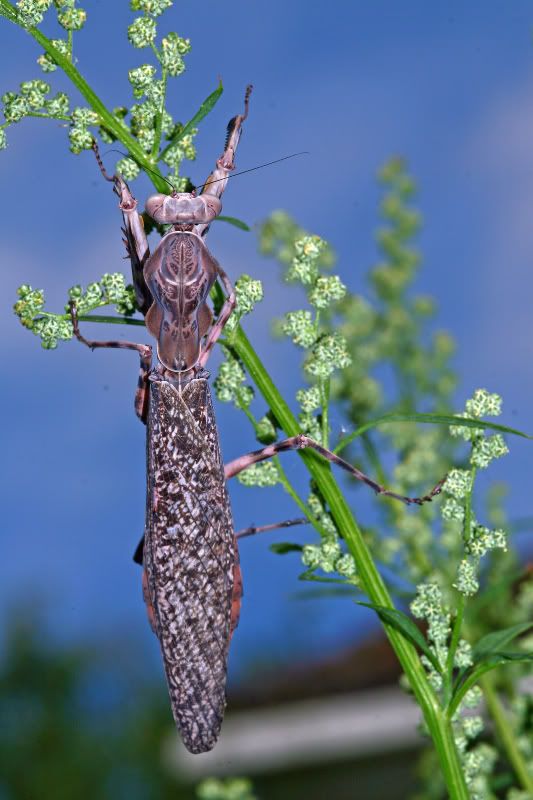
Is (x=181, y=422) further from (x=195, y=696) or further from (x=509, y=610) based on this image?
(x=509, y=610)

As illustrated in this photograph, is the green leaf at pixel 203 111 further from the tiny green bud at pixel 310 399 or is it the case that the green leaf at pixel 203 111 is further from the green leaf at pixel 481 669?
the green leaf at pixel 481 669

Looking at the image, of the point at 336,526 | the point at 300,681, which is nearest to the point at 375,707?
the point at 300,681

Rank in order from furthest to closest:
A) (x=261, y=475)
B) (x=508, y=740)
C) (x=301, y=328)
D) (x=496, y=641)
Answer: (x=508, y=740) < (x=261, y=475) < (x=301, y=328) < (x=496, y=641)

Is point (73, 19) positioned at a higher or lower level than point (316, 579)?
higher

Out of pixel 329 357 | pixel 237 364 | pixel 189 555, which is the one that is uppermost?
pixel 237 364

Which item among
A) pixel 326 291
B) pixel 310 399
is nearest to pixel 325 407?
pixel 310 399

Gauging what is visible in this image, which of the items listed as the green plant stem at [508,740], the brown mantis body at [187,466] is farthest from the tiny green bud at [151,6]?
the green plant stem at [508,740]

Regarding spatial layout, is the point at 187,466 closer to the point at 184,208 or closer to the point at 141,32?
the point at 184,208
